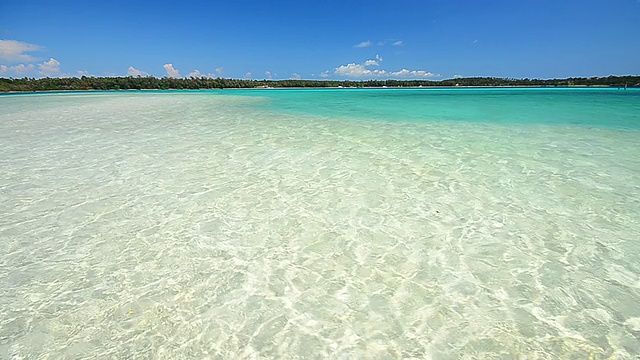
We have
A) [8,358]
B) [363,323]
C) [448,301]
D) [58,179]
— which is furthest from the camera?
[58,179]

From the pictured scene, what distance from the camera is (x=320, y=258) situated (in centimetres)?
267

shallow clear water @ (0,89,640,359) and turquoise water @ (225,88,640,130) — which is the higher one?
turquoise water @ (225,88,640,130)

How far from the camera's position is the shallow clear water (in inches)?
72.7

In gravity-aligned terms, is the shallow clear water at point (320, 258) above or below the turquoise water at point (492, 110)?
below

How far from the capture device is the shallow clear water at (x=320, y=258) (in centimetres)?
185

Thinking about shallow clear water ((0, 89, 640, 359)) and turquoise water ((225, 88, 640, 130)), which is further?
turquoise water ((225, 88, 640, 130))

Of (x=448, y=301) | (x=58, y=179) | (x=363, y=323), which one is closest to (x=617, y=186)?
(x=448, y=301)

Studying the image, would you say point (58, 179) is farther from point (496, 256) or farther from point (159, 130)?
point (496, 256)

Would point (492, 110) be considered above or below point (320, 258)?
above

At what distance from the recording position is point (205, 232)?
3092mm

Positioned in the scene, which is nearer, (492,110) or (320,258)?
(320,258)

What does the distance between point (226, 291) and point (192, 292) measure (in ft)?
0.74

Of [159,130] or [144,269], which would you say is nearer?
[144,269]

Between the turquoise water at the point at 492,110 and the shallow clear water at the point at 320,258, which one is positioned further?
the turquoise water at the point at 492,110
